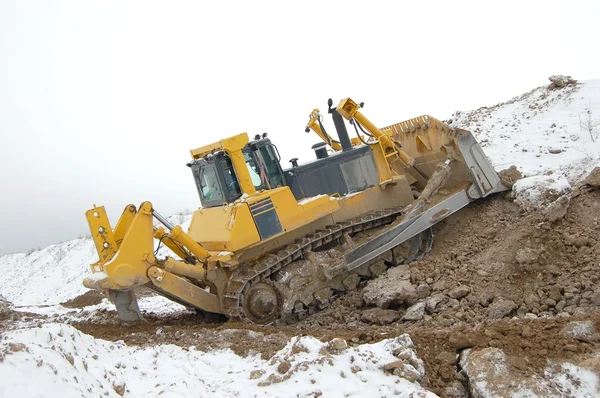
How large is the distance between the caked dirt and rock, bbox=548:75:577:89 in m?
6.94

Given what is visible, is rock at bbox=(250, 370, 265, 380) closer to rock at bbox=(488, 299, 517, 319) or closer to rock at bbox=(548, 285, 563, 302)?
rock at bbox=(488, 299, 517, 319)

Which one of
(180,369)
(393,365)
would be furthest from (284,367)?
(180,369)

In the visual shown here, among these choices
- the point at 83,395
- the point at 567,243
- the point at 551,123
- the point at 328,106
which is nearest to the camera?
the point at 83,395

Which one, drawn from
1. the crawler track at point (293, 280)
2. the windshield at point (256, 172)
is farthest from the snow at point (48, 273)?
the crawler track at point (293, 280)

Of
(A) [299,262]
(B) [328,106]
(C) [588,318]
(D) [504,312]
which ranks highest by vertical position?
(B) [328,106]

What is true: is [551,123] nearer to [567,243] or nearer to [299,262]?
[567,243]

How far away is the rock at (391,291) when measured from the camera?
22.9 ft

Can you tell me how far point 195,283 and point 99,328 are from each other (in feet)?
4.68

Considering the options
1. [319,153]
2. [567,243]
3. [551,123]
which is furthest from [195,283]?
[551,123]

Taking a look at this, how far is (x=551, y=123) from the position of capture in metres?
11.9

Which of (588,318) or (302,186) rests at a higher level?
(302,186)

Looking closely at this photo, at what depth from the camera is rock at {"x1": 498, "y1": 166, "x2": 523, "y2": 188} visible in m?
9.13

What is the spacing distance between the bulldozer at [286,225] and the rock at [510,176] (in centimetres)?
18

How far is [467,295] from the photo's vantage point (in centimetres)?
672
